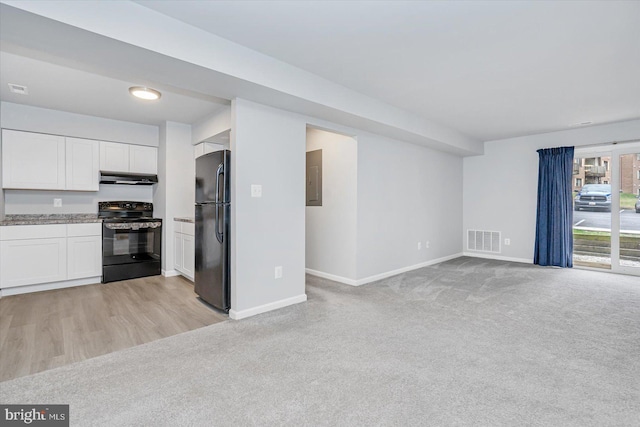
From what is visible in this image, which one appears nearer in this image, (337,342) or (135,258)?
(337,342)

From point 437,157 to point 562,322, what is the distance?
359 centimetres

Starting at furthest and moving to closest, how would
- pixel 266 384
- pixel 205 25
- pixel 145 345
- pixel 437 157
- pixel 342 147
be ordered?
pixel 437 157 < pixel 342 147 < pixel 145 345 < pixel 205 25 < pixel 266 384

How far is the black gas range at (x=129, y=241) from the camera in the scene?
437 cm

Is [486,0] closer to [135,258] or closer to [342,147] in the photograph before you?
[342,147]

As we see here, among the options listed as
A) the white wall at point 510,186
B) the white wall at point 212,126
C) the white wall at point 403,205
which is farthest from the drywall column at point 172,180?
the white wall at point 510,186

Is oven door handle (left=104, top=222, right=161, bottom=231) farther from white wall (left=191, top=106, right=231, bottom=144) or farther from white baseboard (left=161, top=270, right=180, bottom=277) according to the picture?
white wall (left=191, top=106, right=231, bottom=144)

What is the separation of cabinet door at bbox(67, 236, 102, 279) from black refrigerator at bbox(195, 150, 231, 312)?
183 centimetres

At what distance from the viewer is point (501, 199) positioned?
20.1 feet

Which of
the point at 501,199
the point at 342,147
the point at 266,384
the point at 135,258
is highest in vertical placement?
the point at 342,147

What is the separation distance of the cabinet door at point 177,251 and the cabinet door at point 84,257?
947 millimetres

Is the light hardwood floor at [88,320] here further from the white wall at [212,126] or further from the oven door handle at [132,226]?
the white wall at [212,126]

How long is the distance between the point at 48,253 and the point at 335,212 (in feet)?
12.5

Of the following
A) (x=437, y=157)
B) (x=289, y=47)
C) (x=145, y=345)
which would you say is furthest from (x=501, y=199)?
(x=145, y=345)

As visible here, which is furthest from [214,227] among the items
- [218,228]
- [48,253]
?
[48,253]
